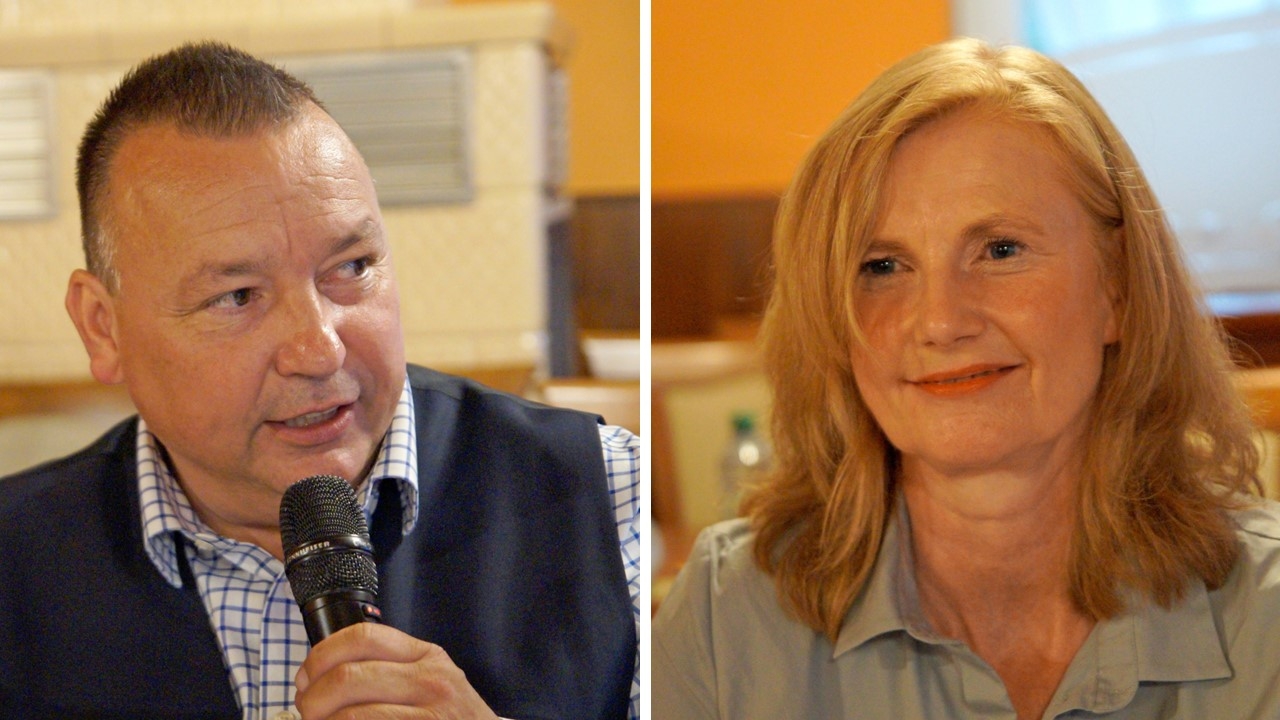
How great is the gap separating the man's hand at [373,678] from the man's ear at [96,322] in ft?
1.16

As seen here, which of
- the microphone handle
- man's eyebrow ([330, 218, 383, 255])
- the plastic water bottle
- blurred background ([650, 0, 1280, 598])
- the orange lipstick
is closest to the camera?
the microphone handle

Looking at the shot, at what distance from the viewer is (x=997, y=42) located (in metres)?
1.29

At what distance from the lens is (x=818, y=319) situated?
128cm

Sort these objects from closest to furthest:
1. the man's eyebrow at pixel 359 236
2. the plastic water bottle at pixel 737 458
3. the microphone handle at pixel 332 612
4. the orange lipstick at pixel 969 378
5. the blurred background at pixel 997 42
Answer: the microphone handle at pixel 332 612
the man's eyebrow at pixel 359 236
the orange lipstick at pixel 969 378
the blurred background at pixel 997 42
the plastic water bottle at pixel 737 458

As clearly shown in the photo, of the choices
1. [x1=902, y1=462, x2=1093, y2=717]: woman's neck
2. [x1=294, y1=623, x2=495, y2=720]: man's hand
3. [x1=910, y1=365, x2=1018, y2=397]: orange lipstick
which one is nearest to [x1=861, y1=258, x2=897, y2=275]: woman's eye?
[x1=910, y1=365, x2=1018, y2=397]: orange lipstick

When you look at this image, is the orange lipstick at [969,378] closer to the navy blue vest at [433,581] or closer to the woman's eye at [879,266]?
the woman's eye at [879,266]

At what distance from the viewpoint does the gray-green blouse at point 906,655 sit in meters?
1.15

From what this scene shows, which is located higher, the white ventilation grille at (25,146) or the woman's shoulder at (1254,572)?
the white ventilation grille at (25,146)

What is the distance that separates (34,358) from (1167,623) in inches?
45.3

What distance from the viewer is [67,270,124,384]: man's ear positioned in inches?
43.1

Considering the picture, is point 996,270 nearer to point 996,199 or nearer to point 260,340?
point 996,199

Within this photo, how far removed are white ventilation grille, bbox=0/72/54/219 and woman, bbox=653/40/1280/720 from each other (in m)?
0.77

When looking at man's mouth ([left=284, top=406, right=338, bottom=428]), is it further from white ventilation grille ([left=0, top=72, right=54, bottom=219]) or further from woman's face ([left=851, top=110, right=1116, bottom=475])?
woman's face ([left=851, top=110, right=1116, bottom=475])

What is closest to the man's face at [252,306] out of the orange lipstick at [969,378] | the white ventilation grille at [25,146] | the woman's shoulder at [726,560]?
the white ventilation grille at [25,146]
